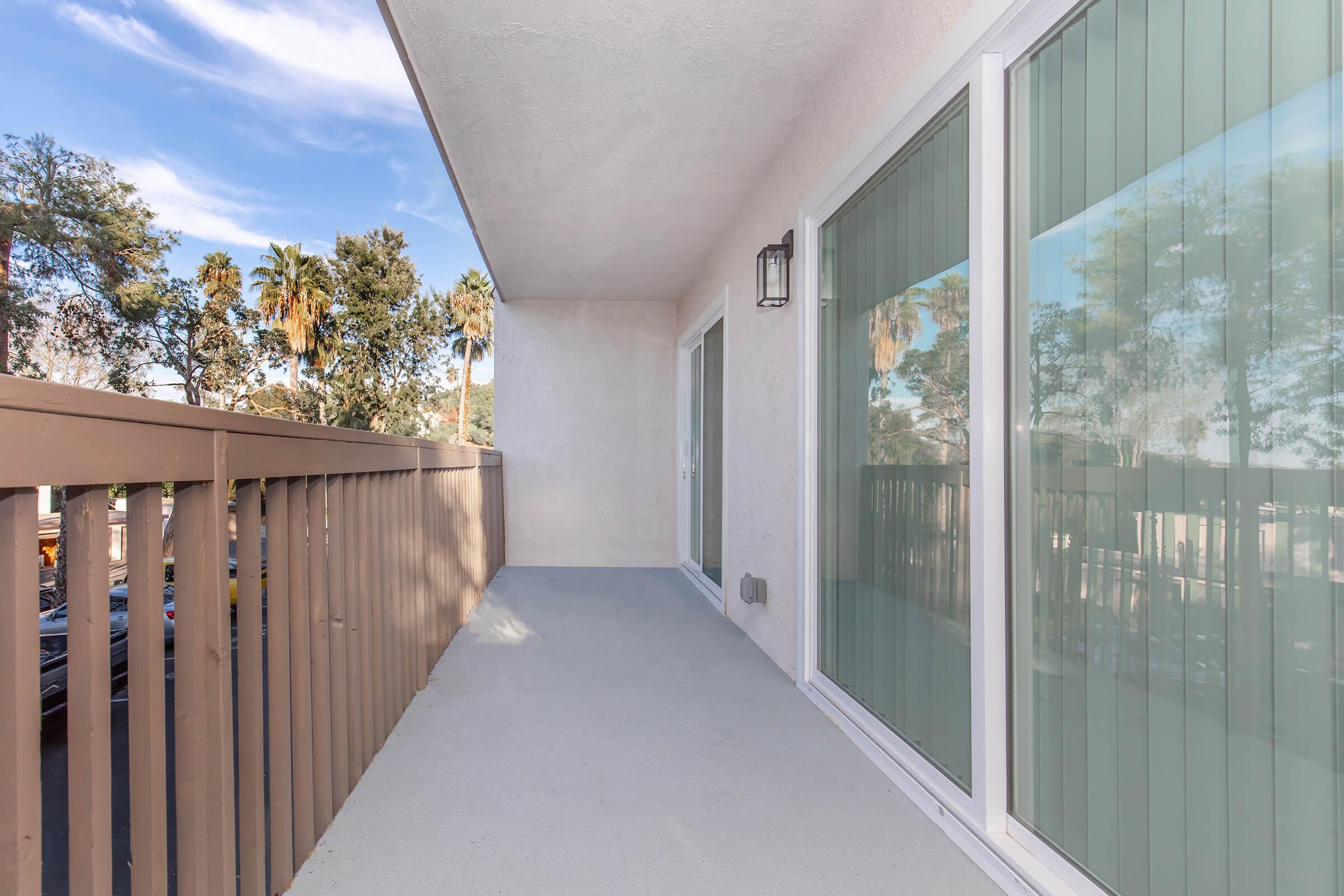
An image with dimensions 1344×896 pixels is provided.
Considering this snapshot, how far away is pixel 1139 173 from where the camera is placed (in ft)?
3.82

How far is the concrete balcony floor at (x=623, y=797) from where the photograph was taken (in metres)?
1.44

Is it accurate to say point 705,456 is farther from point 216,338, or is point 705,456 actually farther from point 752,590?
point 216,338

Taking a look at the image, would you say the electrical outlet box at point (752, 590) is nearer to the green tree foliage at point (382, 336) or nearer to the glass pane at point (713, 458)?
the glass pane at point (713, 458)

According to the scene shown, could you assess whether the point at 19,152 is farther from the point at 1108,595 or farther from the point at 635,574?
the point at 1108,595

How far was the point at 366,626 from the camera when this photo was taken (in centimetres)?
191

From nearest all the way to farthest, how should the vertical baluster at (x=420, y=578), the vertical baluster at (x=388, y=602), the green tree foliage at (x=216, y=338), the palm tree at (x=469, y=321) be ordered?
the vertical baluster at (x=388, y=602) < the vertical baluster at (x=420, y=578) < the green tree foliage at (x=216, y=338) < the palm tree at (x=469, y=321)

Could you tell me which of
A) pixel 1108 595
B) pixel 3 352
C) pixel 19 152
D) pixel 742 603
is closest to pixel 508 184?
pixel 742 603

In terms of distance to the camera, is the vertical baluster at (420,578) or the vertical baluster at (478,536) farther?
the vertical baluster at (478,536)

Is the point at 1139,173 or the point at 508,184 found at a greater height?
the point at 508,184

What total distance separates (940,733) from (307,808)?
1.56 meters

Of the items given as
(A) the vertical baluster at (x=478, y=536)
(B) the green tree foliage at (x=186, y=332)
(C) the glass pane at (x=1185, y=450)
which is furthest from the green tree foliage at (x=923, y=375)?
(B) the green tree foliage at (x=186, y=332)

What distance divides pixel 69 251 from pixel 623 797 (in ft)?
65.6

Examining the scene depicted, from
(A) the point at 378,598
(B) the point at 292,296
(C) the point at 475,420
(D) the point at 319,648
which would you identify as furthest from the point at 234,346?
(D) the point at 319,648

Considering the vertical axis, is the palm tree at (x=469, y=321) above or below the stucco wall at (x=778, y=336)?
above
